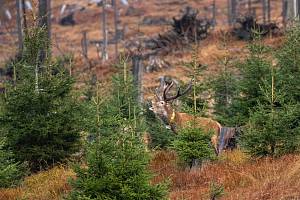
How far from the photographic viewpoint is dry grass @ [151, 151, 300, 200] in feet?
22.9

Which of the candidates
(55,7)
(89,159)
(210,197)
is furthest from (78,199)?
(55,7)

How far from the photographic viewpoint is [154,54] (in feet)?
113

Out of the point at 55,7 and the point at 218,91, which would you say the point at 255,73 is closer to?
the point at 218,91

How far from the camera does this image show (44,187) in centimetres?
945

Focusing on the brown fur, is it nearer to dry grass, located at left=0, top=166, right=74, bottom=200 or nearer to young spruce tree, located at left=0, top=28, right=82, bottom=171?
young spruce tree, located at left=0, top=28, right=82, bottom=171

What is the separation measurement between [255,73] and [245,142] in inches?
133

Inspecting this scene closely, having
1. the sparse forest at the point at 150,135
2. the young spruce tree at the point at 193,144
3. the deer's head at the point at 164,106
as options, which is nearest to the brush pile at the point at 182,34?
the sparse forest at the point at 150,135

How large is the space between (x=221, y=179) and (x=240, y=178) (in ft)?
0.99

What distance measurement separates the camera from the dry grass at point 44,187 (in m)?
8.77

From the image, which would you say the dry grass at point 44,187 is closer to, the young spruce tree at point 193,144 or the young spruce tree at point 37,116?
the young spruce tree at point 37,116

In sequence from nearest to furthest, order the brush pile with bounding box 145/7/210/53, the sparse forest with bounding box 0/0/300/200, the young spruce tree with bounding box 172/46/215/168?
the sparse forest with bounding box 0/0/300/200 < the young spruce tree with bounding box 172/46/215/168 < the brush pile with bounding box 145/7/210/53

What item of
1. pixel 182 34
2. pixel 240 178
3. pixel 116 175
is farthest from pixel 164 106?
pixel 182 34

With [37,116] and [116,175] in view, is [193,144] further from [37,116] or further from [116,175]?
[37,116]

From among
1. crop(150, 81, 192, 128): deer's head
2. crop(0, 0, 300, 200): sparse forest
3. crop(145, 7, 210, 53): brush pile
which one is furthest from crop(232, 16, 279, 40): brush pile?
crop(150, 81, 192, 128): deer's head
